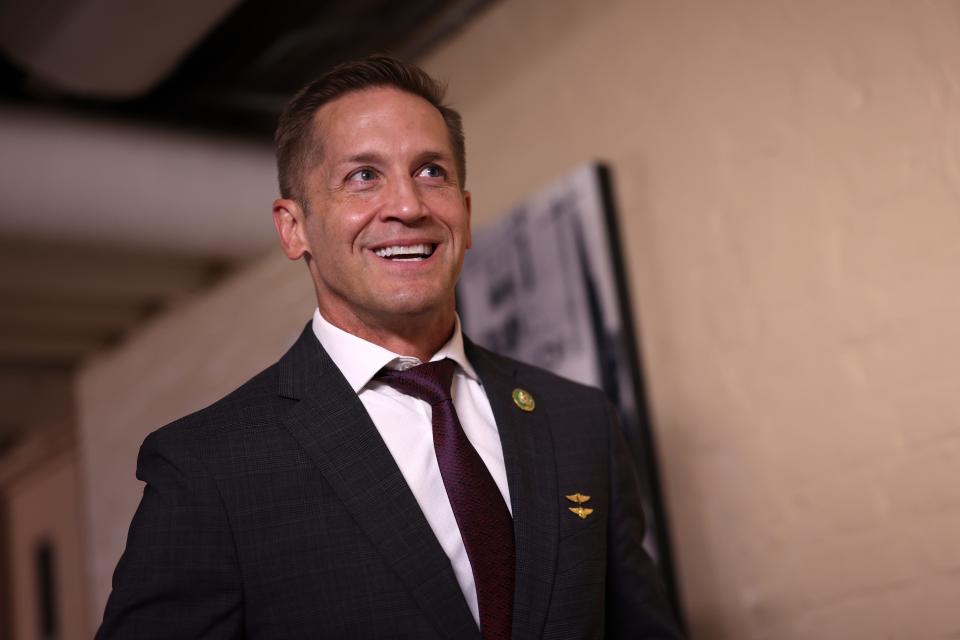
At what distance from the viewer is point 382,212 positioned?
142 centimetres

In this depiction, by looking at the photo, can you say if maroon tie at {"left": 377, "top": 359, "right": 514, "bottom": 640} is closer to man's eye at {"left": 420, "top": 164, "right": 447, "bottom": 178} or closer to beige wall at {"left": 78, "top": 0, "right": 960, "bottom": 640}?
man's eye at {"left": 420, "top": 164, "right": 447, "bottom": 178}

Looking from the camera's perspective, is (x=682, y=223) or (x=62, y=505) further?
(x=62, y=505)

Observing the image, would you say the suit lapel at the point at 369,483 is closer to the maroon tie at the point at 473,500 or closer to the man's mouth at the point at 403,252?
the maroon tie at the point at 473,500

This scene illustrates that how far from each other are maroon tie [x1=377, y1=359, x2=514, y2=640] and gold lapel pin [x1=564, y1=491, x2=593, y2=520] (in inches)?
4.3

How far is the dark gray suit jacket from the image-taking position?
3.90ft

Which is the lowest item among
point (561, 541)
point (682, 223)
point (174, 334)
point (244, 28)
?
point (561, 541)

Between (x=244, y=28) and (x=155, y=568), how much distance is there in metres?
2.10

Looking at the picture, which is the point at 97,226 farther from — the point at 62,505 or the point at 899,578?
the point at 62,505

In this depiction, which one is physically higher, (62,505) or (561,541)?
(62,505)

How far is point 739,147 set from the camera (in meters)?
2.17

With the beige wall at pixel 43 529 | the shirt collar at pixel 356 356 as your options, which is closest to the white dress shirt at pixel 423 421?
the shirt collar at pixel 356 356

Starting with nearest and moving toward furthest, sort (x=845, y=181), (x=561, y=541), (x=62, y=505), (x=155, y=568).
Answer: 1. (x=155, y=568)
2. (x=561, y=541)
3. (x=845, y=181)
4. (x=62, y=505)

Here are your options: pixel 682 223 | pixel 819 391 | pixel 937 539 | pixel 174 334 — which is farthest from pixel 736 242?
pixel 174 334

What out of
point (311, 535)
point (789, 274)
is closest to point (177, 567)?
point (311, 535)
